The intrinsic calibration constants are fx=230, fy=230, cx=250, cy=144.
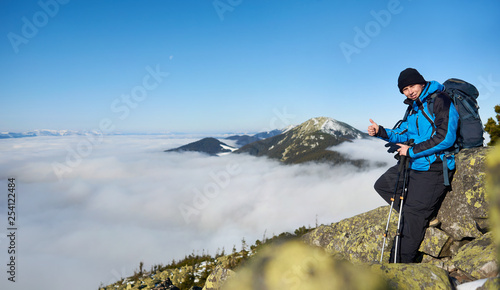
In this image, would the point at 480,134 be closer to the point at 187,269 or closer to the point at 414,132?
the point at 414,132

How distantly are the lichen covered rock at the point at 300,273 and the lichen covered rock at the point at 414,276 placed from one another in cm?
130

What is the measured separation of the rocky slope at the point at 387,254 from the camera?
5.56ft

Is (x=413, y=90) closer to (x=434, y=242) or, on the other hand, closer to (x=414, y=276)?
(x=434, y=242)

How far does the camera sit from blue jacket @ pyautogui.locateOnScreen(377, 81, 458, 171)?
4.94m

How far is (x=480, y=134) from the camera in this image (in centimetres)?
533

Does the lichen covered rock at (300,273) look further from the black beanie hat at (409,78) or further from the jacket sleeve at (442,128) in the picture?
the black beanie hat at (409,78)

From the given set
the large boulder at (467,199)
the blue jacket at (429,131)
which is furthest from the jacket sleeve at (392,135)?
the large boulder at (467,199)

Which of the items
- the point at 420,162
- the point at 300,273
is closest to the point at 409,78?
the point at 420,162

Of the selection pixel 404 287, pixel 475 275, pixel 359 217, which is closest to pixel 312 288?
pixel 404 287

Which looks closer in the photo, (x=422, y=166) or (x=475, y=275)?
(x=475, y=275)

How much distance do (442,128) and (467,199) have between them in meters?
2.25

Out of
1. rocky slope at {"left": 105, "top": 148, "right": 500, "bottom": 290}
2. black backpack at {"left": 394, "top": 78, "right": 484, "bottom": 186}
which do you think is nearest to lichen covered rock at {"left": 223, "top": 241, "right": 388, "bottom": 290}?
rocky slope at {"left": 105, "top": 148, "right": 500, "bottom": 290}

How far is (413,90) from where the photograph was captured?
548cm

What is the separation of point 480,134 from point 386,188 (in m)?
2.46
